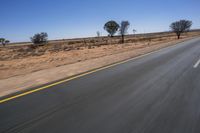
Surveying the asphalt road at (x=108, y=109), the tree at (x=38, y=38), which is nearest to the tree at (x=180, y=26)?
the tree at (x=38, y=38)

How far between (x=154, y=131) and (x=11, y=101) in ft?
13.3

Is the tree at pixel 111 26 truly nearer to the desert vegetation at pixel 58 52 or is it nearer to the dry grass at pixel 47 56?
the desert vegetation at pixel 58 52

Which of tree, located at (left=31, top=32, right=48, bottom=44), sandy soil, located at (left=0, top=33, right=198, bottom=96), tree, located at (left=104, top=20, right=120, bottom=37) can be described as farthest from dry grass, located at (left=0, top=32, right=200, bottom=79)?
tree, located at (left=104, top=20, right=120, bottom=37)

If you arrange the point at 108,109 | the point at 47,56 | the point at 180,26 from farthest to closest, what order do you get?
the point at 180,26
the point at 47,56
the point at 108,109

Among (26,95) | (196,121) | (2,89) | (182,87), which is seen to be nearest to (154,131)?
(196,121)

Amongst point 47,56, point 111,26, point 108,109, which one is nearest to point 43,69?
point 108,109

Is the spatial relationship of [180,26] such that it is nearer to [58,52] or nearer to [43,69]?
[58,52]

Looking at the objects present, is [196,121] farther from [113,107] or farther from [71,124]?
[71,124]

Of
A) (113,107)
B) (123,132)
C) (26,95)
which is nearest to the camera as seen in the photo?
(123,132)

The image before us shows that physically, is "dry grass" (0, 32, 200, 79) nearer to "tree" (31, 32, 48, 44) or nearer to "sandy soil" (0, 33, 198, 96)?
"sandy soil" (0, 33, 198, 96)

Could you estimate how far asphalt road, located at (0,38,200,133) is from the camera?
337 centimetres

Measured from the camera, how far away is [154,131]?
318 cm

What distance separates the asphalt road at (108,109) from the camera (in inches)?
132

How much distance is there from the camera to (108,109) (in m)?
4.19
